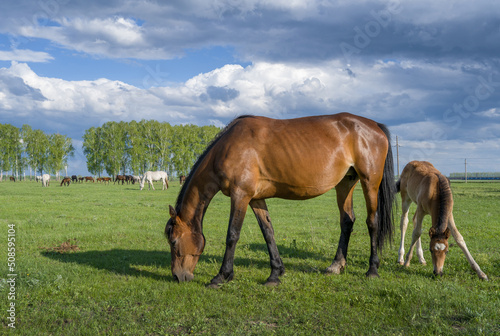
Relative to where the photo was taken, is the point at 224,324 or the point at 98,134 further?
the point at 98,134

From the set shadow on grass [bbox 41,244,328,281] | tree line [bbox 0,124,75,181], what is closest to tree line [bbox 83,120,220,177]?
tree line [bbox 0,124,75,181]

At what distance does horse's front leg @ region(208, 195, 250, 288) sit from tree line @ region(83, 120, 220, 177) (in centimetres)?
6503

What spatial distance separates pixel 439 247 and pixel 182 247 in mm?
4247

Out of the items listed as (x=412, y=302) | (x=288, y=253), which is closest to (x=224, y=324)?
(x=412, y=302)

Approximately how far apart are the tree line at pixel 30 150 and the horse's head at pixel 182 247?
275 feet

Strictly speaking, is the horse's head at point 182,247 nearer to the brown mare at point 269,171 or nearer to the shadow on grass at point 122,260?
the brown mare at point 269,171

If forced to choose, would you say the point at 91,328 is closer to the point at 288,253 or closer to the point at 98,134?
the point at 288,253

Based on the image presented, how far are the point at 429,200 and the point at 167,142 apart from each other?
6833cm

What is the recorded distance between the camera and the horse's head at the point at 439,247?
6.03 metres

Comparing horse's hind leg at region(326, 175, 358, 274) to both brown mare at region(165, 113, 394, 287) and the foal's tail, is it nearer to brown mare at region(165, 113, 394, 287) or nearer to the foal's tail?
brown mare at region(165, 113, 394, 287)

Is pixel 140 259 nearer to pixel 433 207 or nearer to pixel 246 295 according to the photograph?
pixel 246 295

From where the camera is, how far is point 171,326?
4.17 metres

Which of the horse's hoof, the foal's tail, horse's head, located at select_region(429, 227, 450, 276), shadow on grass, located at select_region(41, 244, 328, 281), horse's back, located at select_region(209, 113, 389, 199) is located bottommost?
shadow on grass, located at select_region(41, 244, 328, 281)

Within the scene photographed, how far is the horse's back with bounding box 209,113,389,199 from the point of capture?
5801mm
